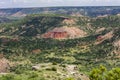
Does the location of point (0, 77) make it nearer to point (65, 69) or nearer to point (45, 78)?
point (45, 78)

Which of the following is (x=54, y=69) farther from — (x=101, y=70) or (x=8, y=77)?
(x=101, y=70)

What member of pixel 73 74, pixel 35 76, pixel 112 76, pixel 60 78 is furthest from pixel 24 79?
pixel 112 76

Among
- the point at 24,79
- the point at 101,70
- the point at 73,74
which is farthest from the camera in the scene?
the point at 73,74

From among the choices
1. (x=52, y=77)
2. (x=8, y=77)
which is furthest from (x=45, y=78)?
(x=8, y=77)

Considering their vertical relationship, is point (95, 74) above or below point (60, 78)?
above

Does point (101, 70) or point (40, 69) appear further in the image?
point (40, 69)

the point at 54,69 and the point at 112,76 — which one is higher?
the point at 112,76

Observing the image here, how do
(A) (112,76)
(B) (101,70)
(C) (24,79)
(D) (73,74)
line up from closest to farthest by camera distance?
1. (A) (112,76)
2. (B) (101,70)
3. (C) (24,79)
4. (D) (73,74)

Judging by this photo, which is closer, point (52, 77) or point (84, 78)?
point (52, 77)

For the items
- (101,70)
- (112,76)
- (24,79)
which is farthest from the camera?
(24,79)
